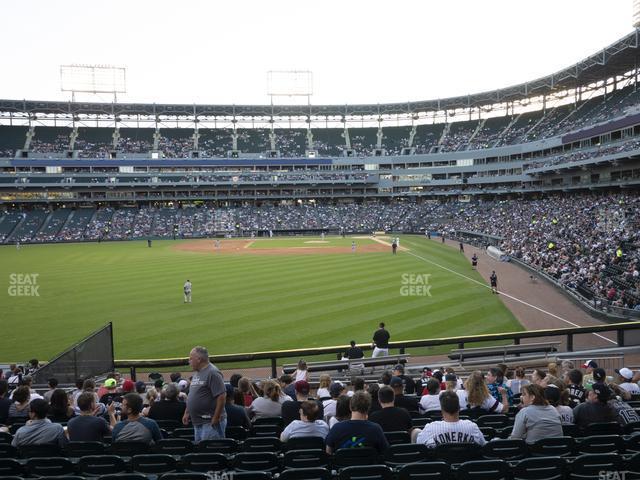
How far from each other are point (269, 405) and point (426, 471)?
3.76 m

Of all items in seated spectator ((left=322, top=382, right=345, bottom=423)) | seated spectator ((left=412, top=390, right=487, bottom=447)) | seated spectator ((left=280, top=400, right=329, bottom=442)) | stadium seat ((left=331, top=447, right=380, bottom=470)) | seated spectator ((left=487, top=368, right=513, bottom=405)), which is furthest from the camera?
seated spectator ((left=487, top=368, right=513, bottom=405))

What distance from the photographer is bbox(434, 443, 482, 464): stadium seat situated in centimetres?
547

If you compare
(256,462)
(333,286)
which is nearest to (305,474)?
(256,462)

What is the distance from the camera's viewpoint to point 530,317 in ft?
77.3

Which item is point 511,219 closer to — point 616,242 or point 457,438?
point 616,242

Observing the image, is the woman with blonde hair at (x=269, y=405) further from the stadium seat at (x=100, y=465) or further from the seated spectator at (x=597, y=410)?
the seated spectator at (x=597, y=410)

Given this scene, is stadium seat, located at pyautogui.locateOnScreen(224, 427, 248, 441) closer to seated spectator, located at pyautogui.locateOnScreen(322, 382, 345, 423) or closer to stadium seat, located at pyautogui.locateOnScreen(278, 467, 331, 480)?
seated spectator, located at pyautogui.locateOnScreen(322, 382, 345, 423)

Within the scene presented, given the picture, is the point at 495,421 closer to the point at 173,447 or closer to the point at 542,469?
the point at 542,469

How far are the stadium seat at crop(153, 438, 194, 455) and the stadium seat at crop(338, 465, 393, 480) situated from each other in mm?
2448

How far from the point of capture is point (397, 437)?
6328 millimetres

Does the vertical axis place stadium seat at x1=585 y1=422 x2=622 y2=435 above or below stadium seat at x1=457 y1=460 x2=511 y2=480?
below

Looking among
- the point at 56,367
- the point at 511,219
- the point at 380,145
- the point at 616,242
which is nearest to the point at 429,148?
the point at 380,145

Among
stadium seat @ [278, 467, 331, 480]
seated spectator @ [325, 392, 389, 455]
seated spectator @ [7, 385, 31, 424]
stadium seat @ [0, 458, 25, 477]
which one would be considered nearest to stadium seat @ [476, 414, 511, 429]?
seated spectator @ [325, 392, 389, 455]

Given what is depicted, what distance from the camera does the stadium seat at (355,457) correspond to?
5.34 metres
